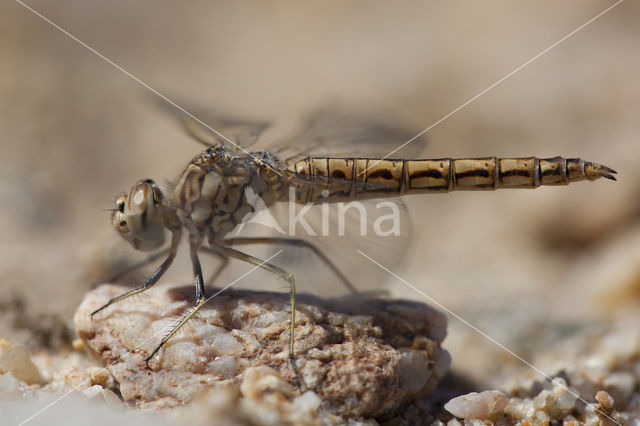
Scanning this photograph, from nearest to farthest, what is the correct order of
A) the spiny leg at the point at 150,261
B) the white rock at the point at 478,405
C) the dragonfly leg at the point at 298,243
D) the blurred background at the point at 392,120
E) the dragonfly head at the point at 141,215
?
the white rock at the point at 478,405, the dragonfly head at the point at 141,215, the dragonfly leg at the point at 298,243, the spiny leg at the point at 150,261, the blurred background at the point at 392,120

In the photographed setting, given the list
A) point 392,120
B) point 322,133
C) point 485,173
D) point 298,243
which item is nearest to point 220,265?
point 298,243

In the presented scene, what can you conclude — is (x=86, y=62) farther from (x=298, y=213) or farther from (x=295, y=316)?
(x=295, y=316)

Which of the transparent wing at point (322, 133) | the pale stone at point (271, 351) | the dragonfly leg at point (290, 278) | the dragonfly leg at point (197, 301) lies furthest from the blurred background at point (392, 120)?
the dragonfly leg at point (197, 301)

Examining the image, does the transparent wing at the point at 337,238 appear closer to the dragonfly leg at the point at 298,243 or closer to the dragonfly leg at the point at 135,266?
the dragonfly leg at the point at 298,243

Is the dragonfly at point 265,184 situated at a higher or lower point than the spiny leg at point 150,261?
higher

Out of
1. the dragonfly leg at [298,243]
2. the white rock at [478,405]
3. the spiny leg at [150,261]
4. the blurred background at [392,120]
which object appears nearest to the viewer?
the white rock at [478,405]

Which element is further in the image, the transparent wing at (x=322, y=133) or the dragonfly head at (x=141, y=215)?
the transparent wing at (x=322, y=133)
